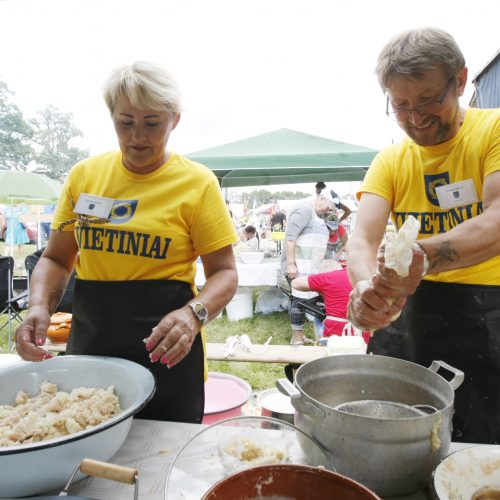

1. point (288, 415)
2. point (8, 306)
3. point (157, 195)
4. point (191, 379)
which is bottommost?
point (8, 306)

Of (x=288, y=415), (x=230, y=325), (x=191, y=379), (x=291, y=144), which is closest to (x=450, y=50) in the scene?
(x=191, y=379)

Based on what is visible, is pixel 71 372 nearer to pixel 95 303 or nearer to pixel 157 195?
pixel 95 303

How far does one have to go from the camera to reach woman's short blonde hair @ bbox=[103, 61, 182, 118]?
1336 mm

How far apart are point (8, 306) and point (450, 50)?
209 inches

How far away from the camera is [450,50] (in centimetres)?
130

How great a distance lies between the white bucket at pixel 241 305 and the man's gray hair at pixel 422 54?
510cm

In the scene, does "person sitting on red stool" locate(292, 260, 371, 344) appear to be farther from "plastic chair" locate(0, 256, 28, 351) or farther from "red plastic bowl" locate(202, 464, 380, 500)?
"plastic chair" locate(0, 256, 28, 351)

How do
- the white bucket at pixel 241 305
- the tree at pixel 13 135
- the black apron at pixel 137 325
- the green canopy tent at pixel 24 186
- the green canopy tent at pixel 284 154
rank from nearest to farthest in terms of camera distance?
1. the black apron at pixel 137 325
2. the green canopy tent at pixel 284 154
3. the white bucket at pixel 241 305
4. the green canopy tent at pixel 24 186
5. the tree at pixel 13 135

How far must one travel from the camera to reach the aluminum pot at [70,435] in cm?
76

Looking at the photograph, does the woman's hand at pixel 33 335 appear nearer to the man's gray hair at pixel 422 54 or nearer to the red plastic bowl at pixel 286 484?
the red plastic bowl at pixel 286 484

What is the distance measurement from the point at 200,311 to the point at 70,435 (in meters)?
0.56

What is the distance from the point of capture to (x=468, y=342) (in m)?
1.42

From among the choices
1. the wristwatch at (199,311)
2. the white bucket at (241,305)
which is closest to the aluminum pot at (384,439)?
the wristwatch at (199,311)

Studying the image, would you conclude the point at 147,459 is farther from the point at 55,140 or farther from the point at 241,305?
the point at 55,140
